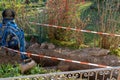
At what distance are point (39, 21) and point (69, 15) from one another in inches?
30.7

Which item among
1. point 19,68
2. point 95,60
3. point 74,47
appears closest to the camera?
point 19,68

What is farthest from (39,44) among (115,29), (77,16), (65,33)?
(115,29)

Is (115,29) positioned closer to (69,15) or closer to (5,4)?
(69,15)

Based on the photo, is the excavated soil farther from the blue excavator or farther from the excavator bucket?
the excavator bucket

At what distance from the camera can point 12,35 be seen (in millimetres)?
5555

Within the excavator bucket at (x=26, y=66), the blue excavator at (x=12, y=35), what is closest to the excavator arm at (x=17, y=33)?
the blue excavator at (x=12, y=35)

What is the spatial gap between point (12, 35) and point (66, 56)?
3.94 ft

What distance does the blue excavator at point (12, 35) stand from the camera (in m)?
5.44

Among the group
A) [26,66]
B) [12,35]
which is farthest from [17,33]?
[26,66]

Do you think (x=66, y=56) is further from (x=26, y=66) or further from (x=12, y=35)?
(x=12, y=35)

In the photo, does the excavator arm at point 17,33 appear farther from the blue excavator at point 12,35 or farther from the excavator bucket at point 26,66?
the excavator bucket at point 26,66

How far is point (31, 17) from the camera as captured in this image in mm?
7062

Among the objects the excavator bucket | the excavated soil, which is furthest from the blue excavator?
the excavated soil

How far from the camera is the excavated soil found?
5875mm
